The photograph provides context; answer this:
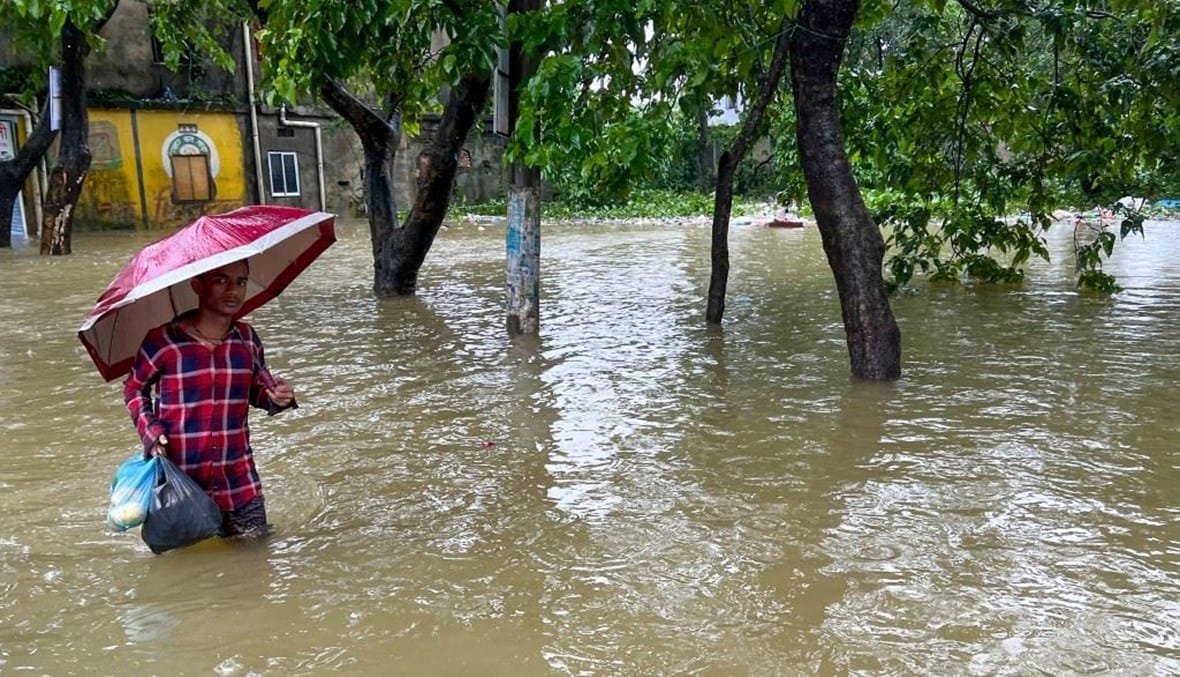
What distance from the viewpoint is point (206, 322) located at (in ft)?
11.6

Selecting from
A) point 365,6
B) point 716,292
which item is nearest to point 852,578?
point 365,6

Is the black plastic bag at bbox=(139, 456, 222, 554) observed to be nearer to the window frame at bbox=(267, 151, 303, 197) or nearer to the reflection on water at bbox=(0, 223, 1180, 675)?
the reflection on water at bbox=(0, 223, 1180, 675)

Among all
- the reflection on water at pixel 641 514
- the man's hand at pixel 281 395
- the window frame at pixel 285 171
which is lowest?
the reflection on water at pixel 641 514

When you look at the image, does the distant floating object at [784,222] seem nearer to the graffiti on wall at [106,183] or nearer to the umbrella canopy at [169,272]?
the graffiti on wall at [106,183]

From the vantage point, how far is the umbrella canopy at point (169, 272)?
→ 10.6 feet

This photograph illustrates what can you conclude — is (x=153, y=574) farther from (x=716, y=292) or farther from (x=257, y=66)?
(x=257, y=66)

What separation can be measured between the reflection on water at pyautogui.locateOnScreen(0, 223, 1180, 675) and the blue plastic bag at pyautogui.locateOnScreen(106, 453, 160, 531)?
0.34 metres

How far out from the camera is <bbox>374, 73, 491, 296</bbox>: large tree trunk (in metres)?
9.80

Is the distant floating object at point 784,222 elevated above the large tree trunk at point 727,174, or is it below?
below

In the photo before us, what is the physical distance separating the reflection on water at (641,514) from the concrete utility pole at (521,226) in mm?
298

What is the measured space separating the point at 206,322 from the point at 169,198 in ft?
69.4

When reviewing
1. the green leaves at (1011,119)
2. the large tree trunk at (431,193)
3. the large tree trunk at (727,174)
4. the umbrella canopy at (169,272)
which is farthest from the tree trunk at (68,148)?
the umbrella canopy at (169,272)

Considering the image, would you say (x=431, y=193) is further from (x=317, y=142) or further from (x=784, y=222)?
(x=317, y=142)

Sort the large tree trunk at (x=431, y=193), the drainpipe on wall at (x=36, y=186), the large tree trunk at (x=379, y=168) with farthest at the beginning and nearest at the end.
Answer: the drainpipe on wall at (x=36, y=186)
the large tree trunk at (x=379, y=168)
the large tree trunk at (x=431, y=193)
